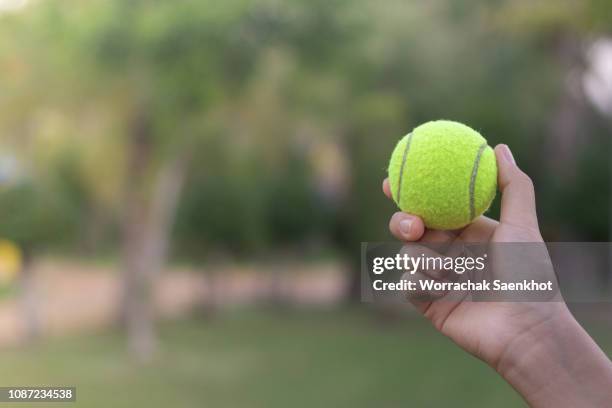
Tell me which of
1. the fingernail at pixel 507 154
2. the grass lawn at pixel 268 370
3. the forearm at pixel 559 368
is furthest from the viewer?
the grass lawn at pixel 268 370

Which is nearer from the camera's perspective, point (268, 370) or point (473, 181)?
point (473, 181)

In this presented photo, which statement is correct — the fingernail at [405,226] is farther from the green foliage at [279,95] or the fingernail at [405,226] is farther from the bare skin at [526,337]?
the green foliage at [279,95]

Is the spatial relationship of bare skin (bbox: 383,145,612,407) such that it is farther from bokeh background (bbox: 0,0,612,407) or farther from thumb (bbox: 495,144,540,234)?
bokeh background (bbox: 0,0,612,407)

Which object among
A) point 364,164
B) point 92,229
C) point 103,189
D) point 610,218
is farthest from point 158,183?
point 92,229

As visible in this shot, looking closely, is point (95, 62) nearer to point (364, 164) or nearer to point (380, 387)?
point (380, 387)

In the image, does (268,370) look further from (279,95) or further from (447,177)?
(447,177)

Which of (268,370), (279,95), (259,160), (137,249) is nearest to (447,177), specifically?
(268,370)

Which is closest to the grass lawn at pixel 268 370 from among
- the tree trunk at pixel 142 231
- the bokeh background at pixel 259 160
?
the bokeh background at pixel 259 160
